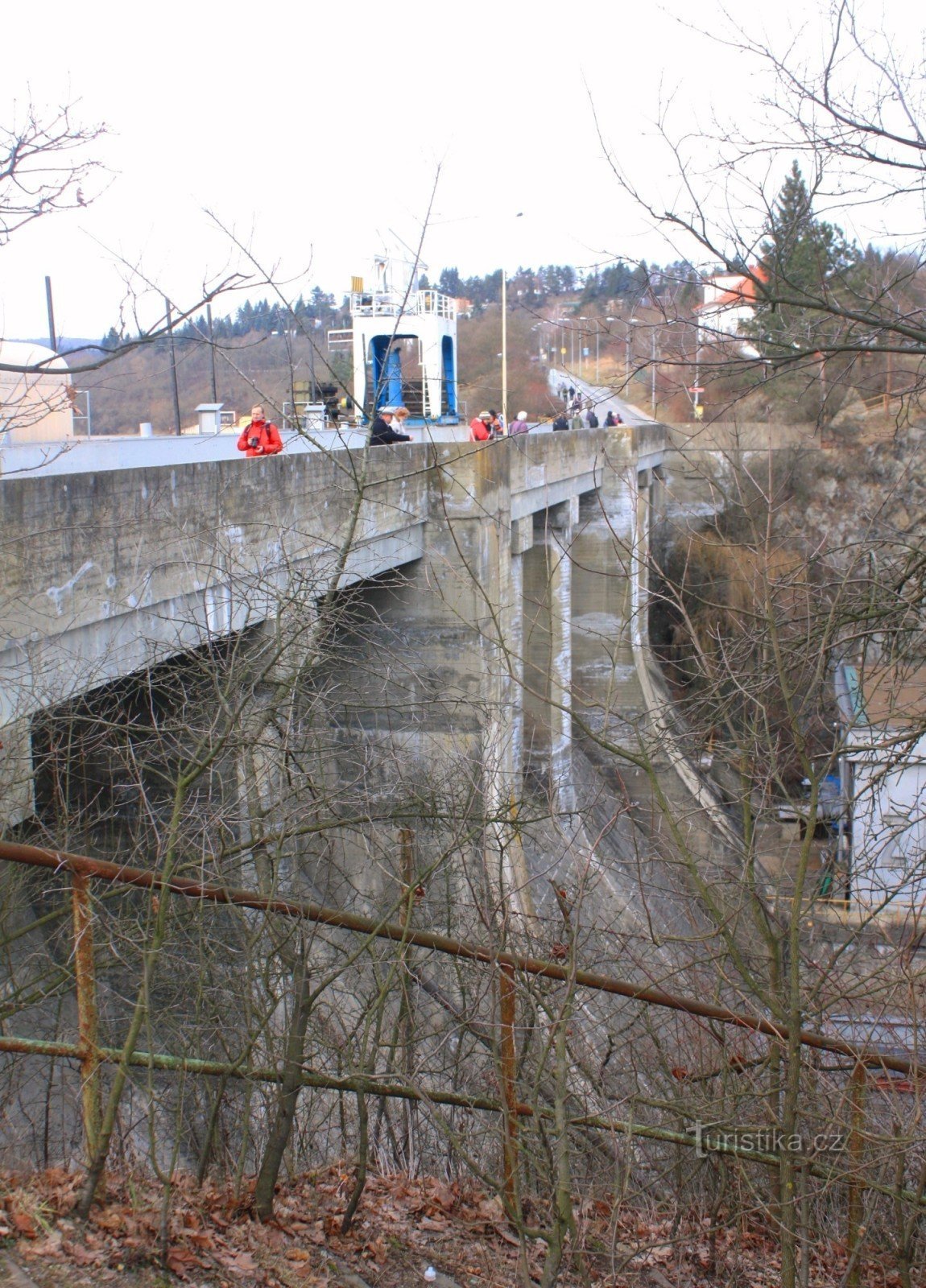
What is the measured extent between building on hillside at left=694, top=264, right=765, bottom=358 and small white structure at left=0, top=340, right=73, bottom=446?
9.92 feet

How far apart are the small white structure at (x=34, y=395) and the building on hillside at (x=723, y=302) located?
3025mm

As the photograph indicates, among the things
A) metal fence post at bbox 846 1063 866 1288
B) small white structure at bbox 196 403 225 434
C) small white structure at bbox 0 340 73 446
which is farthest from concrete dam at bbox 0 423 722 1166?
small white structure at bbox 196 403 225 434

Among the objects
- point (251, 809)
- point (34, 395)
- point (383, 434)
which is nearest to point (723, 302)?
point (251, 809)

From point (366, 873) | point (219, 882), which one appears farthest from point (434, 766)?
point (219, 882)

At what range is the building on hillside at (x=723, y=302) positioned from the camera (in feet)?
15.9

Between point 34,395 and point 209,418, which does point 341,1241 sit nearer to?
point 34,395

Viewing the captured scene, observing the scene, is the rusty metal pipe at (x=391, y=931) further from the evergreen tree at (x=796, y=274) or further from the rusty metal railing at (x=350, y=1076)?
the evergreen tree at (x=796, y=274)

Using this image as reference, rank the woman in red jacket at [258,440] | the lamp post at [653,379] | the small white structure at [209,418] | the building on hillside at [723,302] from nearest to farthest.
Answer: the lamp post at [653,379]
the building on hillside at [723,302]
the woman in red jacket at [258,440]
the small white structure at [209,418]

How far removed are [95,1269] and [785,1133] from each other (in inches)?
86.5

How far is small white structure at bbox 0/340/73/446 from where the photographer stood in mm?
5309

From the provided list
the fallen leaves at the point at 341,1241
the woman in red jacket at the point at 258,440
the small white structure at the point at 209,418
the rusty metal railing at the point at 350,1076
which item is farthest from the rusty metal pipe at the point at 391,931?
the small white structure at the point at 209,418

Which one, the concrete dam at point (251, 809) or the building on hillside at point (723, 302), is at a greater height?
the building on hillside at point (723, 302)

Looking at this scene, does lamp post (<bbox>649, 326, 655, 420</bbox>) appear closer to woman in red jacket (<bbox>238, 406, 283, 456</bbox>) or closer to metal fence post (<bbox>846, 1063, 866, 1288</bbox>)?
metal fence post (<bbox>846, 1063, 866, 1288</bbox>)

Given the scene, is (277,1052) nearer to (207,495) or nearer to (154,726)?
(154,726)
